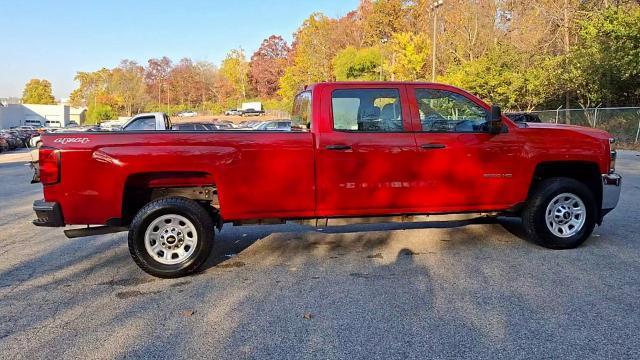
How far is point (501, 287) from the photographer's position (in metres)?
4.72

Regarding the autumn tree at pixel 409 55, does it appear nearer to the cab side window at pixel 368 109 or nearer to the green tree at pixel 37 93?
the cab side window at pixel 368 109

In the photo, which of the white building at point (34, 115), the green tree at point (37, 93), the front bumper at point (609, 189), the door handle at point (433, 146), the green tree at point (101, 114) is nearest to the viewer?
the door handle at point (433, 146)

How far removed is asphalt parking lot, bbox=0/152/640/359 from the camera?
3627 millimetres

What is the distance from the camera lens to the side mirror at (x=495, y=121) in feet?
18.4

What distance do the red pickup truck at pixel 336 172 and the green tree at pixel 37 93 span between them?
138 m

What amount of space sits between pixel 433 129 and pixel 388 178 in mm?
788

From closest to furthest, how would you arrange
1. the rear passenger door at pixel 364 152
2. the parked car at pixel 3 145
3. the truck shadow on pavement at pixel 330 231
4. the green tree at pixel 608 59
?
the rear passenger door at pixel 364 152
the truck shadow on pavement at pixel 330 231
the green tree at pixel 608 59
the parked car at pixel 3 145

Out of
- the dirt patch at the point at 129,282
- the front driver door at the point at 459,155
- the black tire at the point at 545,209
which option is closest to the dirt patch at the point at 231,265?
the dirt patch at the point at 129,282

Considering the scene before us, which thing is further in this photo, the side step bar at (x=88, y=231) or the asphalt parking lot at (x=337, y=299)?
the side step bar at (x=88, y=231)

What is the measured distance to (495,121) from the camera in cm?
563

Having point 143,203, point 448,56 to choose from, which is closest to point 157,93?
point 448,56

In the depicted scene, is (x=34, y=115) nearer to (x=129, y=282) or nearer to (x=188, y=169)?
(x=129, y=282)

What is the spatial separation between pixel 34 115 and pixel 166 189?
102013 mm

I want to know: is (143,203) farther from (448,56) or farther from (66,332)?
(448,56)
